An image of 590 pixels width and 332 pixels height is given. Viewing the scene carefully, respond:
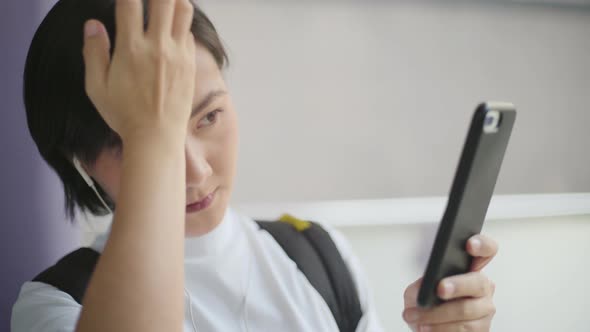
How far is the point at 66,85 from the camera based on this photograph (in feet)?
1.62

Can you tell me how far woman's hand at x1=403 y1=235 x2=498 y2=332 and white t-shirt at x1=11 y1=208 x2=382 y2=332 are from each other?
14 cm

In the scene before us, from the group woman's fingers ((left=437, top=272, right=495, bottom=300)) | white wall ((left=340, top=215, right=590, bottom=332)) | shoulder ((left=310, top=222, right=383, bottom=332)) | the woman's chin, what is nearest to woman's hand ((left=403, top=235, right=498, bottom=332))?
woman's fingers ((left=437, top=272, right=495, bottom=300))

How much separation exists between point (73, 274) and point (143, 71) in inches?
10.8

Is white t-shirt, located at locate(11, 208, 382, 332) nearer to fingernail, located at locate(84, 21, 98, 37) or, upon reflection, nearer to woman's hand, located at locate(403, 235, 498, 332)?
woman's hand, located at locate(403, 235, 498, 332)

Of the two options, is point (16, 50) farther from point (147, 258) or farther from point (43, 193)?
point (147, 258)

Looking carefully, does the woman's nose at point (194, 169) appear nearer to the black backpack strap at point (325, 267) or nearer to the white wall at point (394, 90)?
the black backpack strap at point (325, 267)

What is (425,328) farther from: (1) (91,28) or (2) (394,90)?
(2) (394,90)

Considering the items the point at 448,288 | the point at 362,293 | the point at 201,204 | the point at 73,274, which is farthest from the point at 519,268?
the point at 73,274

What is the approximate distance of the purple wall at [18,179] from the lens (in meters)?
0.57

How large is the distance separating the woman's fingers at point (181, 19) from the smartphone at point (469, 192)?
0.24 m

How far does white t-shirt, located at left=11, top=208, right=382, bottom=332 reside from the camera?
591 millimetres

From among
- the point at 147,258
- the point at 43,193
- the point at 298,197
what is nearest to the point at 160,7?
the point at 147,258

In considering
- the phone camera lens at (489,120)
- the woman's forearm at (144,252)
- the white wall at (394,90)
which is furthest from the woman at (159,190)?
the white wall at (394,90)

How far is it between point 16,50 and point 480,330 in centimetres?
64
